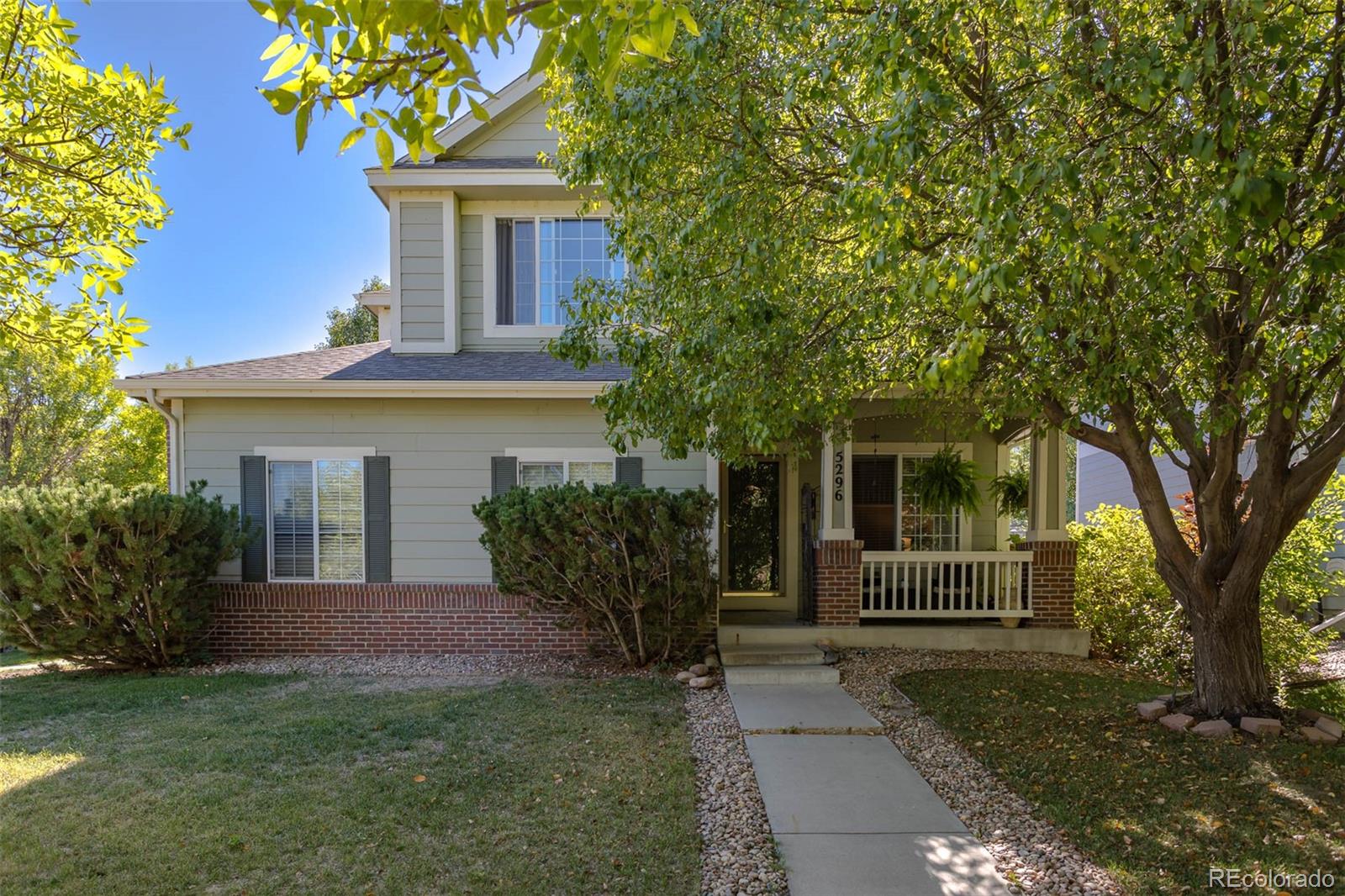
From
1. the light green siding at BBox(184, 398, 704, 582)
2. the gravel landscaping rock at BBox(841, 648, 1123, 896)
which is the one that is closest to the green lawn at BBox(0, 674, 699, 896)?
the gravel landscaping rock at BBox(841, 648, 1123, 896)

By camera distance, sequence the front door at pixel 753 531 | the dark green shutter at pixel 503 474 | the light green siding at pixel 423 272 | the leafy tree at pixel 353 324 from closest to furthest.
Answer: the dark green shutter at pixel 503 474 → the light green siding at pixel 423 272 → the front door at pixel 753 531 → the leafy tree at pixel 353 324

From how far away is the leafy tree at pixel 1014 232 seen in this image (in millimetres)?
3455

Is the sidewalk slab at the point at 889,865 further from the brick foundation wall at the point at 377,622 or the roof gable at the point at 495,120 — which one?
the roof gable at the point at 495,120

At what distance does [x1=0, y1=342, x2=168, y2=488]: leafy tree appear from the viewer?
1532 cm

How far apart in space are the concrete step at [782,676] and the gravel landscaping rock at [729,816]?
3.36 feet

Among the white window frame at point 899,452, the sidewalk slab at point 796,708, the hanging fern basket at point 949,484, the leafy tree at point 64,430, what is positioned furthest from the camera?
the leafy tree at point 64,430

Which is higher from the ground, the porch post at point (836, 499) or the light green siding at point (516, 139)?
the light green siding at point (516, 139)

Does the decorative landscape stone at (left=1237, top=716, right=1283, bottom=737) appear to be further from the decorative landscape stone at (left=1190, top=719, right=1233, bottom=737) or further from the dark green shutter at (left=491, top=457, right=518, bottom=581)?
the dark green shutter at (left=491, top=457, right=518, bottom=581)

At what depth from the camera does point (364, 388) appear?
7949 millimetres

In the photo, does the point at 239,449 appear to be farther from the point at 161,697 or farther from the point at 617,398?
the point at 617,398

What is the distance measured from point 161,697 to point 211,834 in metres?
3.46

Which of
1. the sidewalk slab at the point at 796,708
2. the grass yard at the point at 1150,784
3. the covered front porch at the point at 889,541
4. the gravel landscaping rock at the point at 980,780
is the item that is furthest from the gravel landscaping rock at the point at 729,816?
the covered front porch at the point at 889,541

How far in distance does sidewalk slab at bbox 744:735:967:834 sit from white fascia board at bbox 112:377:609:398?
4.28 meters

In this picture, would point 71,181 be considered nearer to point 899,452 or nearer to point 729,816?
point 729,816
